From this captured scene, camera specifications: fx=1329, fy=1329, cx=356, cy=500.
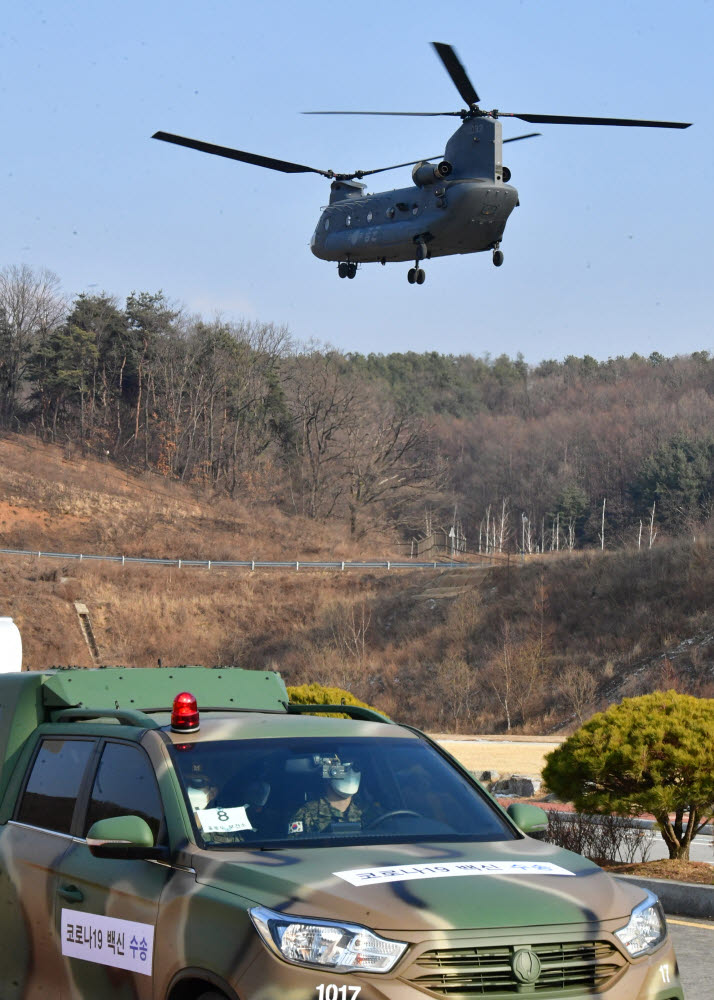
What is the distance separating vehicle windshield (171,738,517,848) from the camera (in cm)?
521

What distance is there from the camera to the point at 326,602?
72.2m

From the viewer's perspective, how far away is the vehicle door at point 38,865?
556cm

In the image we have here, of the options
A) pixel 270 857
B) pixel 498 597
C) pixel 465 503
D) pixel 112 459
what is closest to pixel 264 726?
pixel 270 857

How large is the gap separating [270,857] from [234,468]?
110 metres

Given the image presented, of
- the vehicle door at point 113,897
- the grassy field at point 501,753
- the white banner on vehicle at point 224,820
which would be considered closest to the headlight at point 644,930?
the white banner on vehicle at point 224,820

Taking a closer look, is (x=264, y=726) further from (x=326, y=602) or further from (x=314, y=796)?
(x=326, y=602)

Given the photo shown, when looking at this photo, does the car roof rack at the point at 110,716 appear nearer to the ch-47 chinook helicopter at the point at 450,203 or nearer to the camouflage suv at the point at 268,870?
the camouflage suv at the point at 268,870

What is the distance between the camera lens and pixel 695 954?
867 cm

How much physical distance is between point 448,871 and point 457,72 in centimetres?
2705

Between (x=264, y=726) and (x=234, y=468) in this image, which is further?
(x=234, y=468)

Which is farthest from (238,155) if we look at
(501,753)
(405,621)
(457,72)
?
(405,621)

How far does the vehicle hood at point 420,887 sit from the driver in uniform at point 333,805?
0.26 metres

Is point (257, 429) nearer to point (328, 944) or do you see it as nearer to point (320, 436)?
point (320, 436)

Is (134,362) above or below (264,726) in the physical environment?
above
